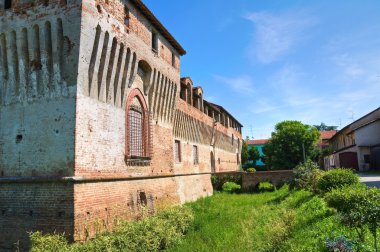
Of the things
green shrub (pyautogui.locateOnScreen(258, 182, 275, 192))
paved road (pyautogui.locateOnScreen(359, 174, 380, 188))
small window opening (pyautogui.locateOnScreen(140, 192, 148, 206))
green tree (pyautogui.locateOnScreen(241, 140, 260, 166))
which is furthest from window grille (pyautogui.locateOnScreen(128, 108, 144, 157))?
green tree (pyautogui.locateOnScreen(241, 140, 260, 166))

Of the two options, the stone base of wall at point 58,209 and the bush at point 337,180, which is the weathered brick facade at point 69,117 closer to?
the stone base of wall at point 58,209

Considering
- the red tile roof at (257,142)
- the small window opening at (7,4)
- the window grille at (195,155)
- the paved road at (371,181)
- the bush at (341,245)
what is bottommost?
the bush at (341,245)

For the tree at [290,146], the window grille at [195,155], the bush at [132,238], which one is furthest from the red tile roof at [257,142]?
the bush at [132,238]

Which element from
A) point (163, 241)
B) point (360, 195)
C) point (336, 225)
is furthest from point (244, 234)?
point (360, 195)

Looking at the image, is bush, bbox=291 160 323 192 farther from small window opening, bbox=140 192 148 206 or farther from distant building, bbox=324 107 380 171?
distant building, bbox=324 107 380 171

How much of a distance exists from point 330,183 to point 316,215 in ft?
8.99

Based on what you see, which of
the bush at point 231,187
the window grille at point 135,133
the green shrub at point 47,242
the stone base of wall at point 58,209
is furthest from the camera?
the bush at point 231,187

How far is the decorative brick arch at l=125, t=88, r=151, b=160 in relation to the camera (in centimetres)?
1266

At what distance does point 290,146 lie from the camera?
43.9 meters

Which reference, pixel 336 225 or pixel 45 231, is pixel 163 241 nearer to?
pixel 45 231

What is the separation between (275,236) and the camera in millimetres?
9484

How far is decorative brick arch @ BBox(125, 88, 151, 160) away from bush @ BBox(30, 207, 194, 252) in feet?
9.35

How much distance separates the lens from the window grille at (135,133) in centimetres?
1325

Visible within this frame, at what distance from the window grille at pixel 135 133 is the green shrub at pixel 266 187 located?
52.6 ft
